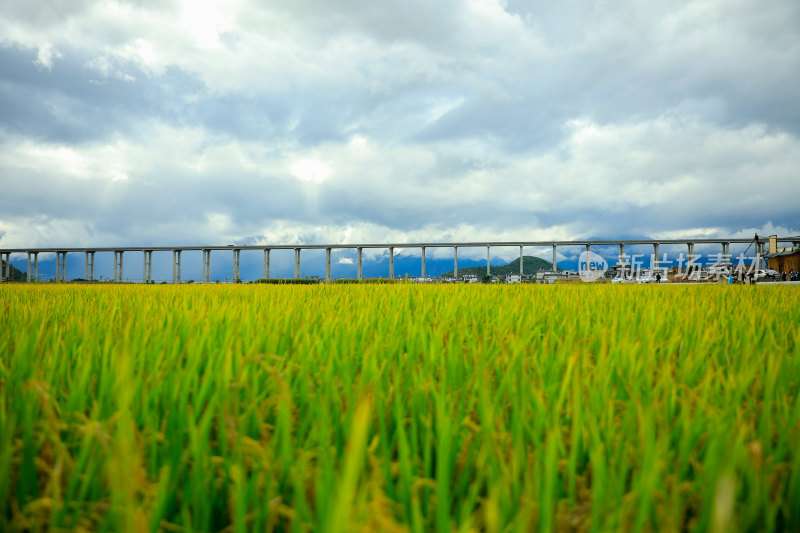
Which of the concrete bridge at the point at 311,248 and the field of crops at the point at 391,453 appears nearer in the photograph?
the field of crops at the point at 391,453

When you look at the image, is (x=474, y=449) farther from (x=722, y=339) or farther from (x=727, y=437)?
(x=722, y=339)

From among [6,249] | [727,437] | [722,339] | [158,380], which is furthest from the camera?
[6,249]

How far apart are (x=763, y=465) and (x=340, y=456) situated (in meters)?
0.66

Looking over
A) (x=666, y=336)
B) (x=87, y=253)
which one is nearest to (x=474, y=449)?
(x=666, y=336)

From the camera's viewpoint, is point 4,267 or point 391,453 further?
point 4,267

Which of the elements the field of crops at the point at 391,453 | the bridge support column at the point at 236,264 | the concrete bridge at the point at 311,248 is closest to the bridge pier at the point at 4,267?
the concrete bridge at the point at 311,248

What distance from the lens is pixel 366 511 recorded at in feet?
1.57

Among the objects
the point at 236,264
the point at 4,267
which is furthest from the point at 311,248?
the point at 4,267

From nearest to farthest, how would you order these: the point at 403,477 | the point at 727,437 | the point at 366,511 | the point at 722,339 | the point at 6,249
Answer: the point at 366,511
the point at 403,477
the point at 727,437
the point at 722,339
the point at 6,249

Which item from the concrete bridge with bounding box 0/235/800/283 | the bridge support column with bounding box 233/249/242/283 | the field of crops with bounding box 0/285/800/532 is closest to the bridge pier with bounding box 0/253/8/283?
the concrete bridge with bounding box 0/235/800/283

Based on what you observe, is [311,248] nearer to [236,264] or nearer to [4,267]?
[236,264]

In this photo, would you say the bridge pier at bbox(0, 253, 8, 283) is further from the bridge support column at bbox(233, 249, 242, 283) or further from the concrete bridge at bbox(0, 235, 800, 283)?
the bridge support column at bbox(233, 249, 242, 283)

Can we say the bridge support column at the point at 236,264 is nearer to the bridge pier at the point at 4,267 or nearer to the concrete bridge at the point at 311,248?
the concrete bridge at the point at 311,248

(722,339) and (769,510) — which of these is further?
(722,339)
